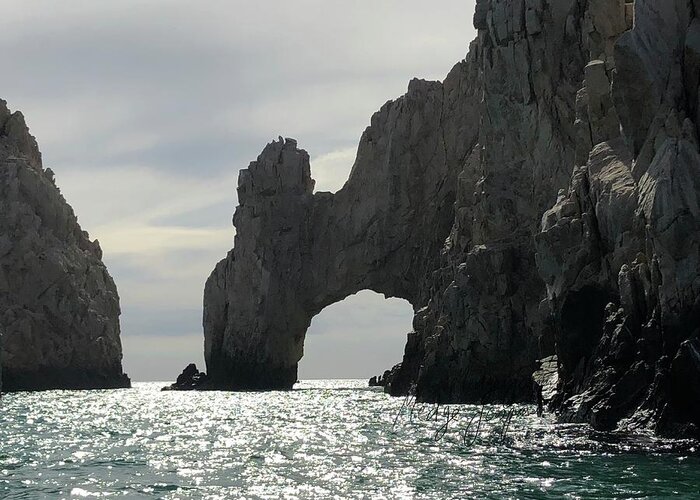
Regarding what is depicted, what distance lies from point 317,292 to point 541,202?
44403mm

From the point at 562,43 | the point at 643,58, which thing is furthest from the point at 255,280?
the point at 643,58

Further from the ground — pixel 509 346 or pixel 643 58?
pixel 643 58

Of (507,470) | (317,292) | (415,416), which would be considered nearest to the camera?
(507,470)

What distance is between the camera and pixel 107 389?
12594 centimetres

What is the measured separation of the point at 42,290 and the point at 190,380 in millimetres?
21188

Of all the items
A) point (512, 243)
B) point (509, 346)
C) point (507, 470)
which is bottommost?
point (507, 470)

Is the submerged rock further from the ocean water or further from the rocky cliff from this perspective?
the ocean water

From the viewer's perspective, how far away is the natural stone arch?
104 m

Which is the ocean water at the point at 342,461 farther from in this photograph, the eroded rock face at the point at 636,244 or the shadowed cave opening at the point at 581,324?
the shadowed cave opening at the point at 581,324

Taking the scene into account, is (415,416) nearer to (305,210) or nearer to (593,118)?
(593,118)

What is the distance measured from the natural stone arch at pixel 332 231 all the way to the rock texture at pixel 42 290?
1762 cm

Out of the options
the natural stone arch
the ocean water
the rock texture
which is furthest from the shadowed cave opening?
the rock texture

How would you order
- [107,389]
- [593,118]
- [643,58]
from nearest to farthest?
[643,58]
[593,118]
[107,389]

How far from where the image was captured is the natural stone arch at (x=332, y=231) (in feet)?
340
